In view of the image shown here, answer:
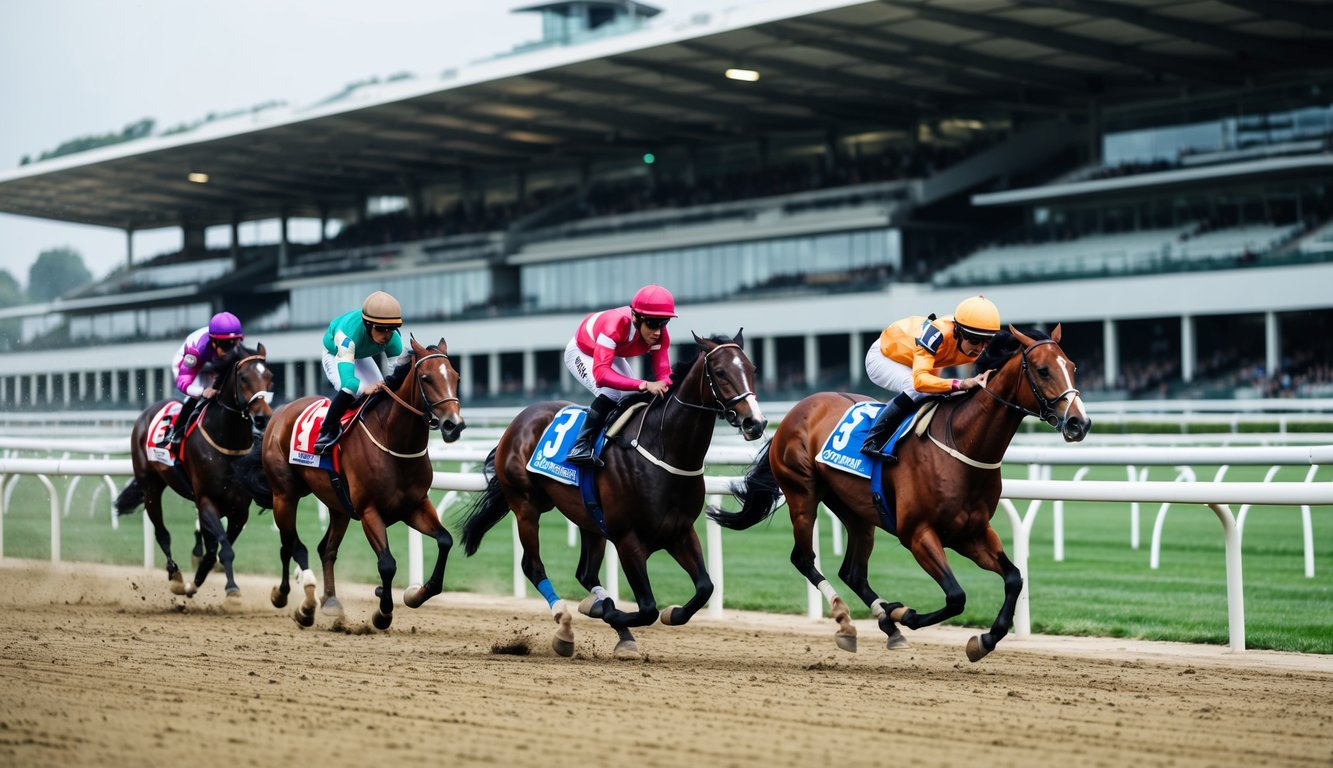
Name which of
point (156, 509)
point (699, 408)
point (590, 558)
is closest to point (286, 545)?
point (156, 509)

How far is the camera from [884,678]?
4898mm

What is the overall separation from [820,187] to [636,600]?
2722cm

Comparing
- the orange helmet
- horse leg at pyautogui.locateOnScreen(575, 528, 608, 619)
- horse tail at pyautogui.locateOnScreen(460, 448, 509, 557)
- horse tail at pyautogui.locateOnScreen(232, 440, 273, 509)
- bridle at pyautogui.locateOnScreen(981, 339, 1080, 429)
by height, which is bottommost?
horse leg at pyautogui.locateOnScreen(575, 528, 608, 619)

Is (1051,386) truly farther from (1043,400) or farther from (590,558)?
(590,558)

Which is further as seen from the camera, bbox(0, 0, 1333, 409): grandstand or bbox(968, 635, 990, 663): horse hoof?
bbox(0, 0, 1333, 409): grandstand

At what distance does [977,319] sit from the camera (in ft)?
17.6

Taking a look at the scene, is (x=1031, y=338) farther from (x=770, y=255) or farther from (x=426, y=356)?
(x=770, y=255)

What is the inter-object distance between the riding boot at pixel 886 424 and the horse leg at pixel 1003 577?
0.44 metres

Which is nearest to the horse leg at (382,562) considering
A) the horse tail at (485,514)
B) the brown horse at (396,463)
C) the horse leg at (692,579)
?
the brown horse at (396,463)

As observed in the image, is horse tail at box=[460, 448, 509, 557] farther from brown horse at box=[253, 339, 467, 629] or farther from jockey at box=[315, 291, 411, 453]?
jockey at box=[315, 291, 411, 453]

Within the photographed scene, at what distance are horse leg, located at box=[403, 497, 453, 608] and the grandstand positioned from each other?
30.2 ft

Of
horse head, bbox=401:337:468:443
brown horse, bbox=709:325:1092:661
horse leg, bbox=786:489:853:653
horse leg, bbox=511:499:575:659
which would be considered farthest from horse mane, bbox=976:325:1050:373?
horse head, bbox=401:337:468:443

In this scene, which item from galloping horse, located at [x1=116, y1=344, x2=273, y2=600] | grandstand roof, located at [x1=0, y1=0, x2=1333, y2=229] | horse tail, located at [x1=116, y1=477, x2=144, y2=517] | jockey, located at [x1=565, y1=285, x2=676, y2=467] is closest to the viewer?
jockey, located at [x1=565, y1=285, x2=676, y2=467]

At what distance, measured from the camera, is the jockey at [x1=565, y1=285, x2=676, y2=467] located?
5648 mm
